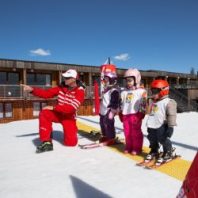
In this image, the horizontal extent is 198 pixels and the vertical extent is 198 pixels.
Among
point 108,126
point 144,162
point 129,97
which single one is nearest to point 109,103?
point 108,126

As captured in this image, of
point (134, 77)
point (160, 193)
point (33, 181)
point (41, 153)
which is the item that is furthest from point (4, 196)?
point (134, 77)

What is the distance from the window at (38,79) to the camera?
23.9 metres

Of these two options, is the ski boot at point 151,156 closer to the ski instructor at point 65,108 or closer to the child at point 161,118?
the child at point 161,118

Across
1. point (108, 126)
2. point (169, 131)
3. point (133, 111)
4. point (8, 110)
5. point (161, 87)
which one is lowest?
point (8, 110)

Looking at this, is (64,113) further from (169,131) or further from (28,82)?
(28,82)

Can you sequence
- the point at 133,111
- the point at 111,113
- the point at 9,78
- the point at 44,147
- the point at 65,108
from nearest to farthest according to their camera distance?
the point at 133,111 < the point at 44,147 < the point at 65,108 < the point at 111,113 < the point at 9,78

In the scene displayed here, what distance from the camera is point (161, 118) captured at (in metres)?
4.12

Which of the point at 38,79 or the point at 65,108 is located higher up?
the point at 38,79

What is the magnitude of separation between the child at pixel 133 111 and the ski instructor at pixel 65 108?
109cm

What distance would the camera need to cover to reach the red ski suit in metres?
5.37

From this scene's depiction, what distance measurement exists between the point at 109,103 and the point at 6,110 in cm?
1652

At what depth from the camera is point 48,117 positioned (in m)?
5.48

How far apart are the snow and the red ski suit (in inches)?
13.1

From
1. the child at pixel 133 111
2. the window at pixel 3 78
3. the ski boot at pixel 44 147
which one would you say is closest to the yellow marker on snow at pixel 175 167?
the child at pixel 133 111
